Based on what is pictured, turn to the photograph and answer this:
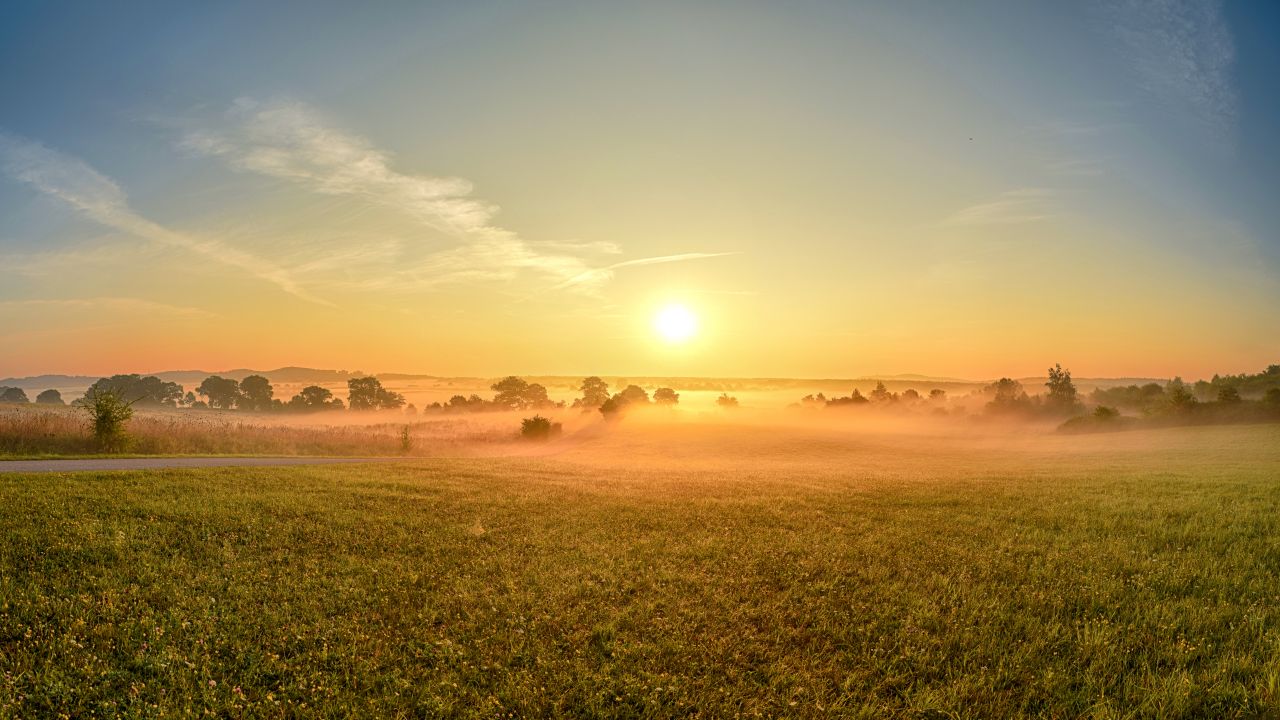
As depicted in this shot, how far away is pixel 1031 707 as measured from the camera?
6.79 meters

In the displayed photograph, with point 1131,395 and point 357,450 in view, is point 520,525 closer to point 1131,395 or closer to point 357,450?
point 357,450

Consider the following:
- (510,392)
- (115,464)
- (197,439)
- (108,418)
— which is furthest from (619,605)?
(510,392)

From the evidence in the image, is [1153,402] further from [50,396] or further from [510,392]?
[50,396]

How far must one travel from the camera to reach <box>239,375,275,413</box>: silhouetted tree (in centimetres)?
10338

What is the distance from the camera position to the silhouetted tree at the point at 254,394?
339 feet

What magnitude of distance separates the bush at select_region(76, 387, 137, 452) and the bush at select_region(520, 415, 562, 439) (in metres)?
33.4

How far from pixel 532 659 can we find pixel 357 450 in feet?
119

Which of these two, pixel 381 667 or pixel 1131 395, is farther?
pixel 1131 395

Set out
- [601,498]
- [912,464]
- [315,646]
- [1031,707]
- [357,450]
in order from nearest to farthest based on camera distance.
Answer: [1031,707] → [315,646] → [601,498] → [912,464] → [357,450]

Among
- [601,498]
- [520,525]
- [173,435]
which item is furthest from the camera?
[173,435]

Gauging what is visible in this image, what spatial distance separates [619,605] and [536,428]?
50.4 m

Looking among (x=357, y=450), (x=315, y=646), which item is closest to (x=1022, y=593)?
(x=315, y=646)

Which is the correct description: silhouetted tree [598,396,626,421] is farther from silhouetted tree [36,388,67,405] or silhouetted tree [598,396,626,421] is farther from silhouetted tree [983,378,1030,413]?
silhouetted tree [36,388,67,405]

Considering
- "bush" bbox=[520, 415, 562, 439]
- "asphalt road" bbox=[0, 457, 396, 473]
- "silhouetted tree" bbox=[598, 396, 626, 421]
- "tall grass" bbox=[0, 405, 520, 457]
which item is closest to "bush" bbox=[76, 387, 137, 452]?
"tall grass" bbox=[0, 405, 520, 457]
